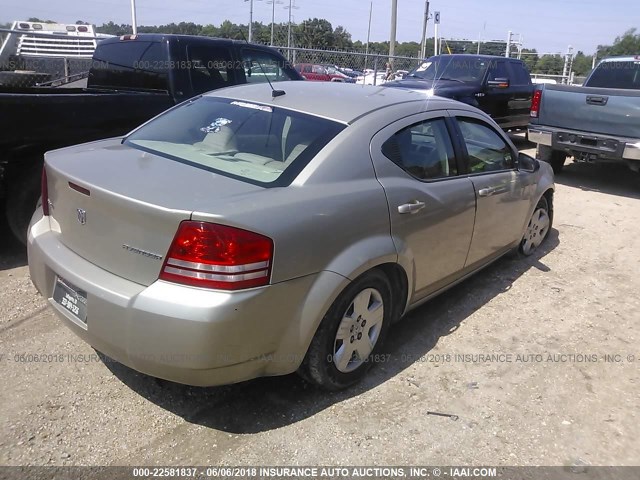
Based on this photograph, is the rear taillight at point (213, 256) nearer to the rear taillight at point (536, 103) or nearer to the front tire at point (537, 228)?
the front tire at point (537, 228)

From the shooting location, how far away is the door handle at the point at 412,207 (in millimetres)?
3132

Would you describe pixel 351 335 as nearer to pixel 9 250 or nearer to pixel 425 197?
pixel 425 197

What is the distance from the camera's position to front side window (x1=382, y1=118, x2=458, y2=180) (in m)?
3.26

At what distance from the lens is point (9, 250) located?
4.92 m

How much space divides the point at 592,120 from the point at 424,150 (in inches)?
212

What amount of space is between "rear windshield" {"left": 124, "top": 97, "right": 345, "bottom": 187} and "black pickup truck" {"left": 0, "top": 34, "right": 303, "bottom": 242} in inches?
52.7

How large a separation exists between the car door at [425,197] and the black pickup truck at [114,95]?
2.89m

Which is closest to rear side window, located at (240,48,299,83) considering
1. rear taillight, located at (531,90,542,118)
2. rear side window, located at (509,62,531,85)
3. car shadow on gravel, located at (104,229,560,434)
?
rear taillight, located at (531,90,542,118)

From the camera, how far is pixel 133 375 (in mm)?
3133

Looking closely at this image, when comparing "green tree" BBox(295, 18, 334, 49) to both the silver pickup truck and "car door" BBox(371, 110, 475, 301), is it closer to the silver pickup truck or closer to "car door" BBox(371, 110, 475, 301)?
the silver pickup truck

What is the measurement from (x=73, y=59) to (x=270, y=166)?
11694 mm

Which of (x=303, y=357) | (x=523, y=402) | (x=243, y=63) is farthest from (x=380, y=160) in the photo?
(x=243, y=63)

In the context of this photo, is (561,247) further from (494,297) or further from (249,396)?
(249,396)

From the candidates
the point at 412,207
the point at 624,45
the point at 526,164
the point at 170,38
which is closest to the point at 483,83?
the point at 526,164
